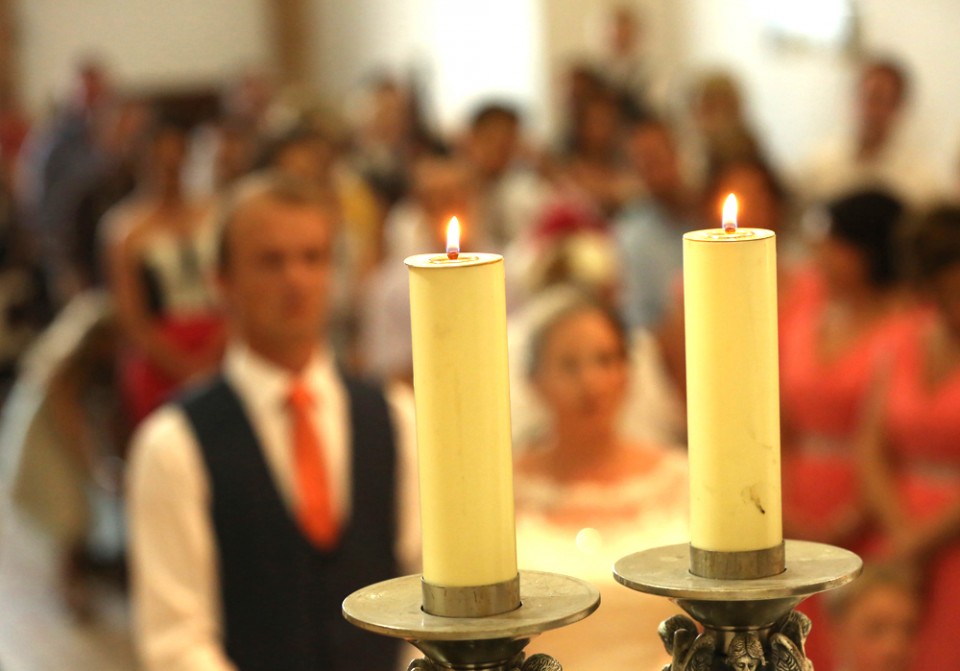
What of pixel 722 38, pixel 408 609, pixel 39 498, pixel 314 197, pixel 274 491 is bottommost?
pixel 39 498

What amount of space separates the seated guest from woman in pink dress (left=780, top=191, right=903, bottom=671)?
2.26 feet

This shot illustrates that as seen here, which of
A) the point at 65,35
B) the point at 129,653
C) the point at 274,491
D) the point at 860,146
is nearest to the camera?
the point at 274,491

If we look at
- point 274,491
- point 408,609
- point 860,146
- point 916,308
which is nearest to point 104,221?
point 860,146

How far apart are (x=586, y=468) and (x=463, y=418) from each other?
2127 mm

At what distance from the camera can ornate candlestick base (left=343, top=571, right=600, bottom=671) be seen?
0.71 m

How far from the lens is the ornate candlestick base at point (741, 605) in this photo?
73 centimetres

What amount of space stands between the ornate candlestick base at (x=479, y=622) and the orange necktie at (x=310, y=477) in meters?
1.49

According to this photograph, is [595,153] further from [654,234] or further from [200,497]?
[200,497]

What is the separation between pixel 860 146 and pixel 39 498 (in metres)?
2.99

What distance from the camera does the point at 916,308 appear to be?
132 inches

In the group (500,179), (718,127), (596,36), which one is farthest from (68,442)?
(596,36)

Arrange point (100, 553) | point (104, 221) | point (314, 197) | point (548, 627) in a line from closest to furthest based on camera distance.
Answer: point (548, 627) → point (314, 197) → point (100, 553) → point (104, 221)

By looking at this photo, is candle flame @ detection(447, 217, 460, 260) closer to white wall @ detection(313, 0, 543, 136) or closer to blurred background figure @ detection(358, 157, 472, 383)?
blurred background figure @ detection(358, 157, 472, 383)

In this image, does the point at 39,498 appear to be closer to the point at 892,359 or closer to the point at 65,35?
the point at 892,359
